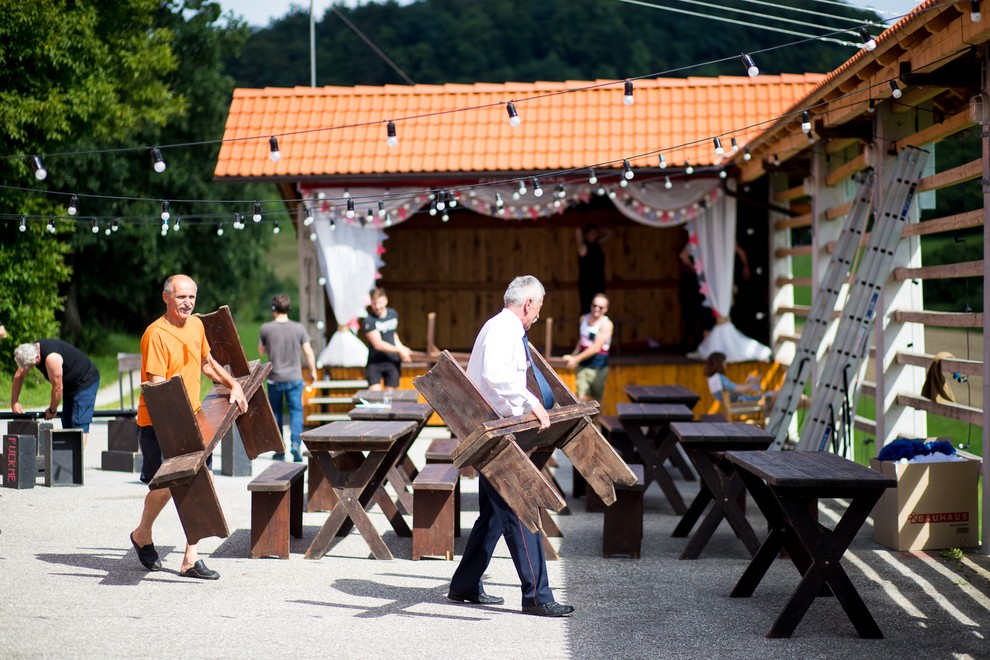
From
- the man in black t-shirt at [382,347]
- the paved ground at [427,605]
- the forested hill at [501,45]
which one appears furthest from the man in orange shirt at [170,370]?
the forested hill at [501,45]

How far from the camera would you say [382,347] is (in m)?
11.7

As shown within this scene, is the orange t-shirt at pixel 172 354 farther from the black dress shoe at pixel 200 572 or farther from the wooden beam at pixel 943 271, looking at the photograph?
the wooden beam at pixel 943 271

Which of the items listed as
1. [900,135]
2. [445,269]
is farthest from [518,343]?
[445,269]

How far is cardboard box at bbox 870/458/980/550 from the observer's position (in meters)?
7.24

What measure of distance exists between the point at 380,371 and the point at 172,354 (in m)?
5.54

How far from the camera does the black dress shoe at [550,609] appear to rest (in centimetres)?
574

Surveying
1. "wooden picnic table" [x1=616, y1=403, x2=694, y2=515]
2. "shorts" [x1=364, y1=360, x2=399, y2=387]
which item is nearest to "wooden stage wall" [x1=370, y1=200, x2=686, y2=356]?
"shorts" [x1=364, y1=360, x2=399, y2=387]

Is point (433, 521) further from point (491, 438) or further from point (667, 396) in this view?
point (667, 396)

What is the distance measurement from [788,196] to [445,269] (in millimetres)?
5347

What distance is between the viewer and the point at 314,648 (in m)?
5.12

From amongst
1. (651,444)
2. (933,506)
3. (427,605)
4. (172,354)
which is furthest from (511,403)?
(651,444)

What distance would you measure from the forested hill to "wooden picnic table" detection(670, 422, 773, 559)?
41.8 meters

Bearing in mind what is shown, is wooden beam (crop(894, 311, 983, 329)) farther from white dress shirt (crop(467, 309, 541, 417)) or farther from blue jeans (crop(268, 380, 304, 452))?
blue jeans (crop(268, 380, 304, 452))

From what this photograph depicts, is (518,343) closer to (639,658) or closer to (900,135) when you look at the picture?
(639,658)
